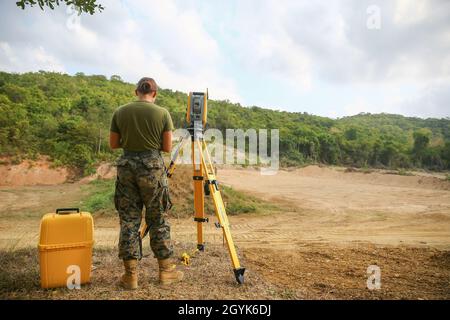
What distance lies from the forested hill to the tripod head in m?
12.5

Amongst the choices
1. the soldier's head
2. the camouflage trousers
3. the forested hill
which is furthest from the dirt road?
the forested hill

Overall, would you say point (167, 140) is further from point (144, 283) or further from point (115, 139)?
point (144, 283)

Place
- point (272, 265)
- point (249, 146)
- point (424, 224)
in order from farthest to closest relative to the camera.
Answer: point (249, 146)
point (424, 224)
point (272, 265)

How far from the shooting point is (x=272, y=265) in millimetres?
4242

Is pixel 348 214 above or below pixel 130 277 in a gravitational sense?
below

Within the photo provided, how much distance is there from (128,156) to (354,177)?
16954 millimetres

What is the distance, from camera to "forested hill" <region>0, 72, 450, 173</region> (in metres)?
15.8

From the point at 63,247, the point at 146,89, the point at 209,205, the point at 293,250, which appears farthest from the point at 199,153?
the point at 209,205

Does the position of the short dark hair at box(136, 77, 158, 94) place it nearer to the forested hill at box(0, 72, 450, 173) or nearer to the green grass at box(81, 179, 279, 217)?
the green grass at box(81, 179, 279, 217)

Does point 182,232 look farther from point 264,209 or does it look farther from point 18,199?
point 18,199

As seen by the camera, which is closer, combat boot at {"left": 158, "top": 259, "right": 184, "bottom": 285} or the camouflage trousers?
the camouflage trousers

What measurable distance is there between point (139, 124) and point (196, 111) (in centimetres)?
101

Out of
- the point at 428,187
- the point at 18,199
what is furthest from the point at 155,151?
the point at 428,187

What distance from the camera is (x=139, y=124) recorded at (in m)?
3.04
